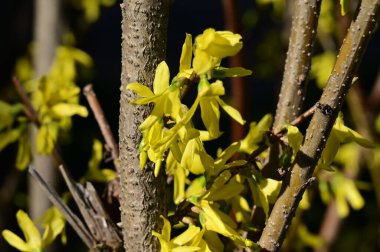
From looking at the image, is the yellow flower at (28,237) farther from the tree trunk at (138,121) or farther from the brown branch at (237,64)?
the brown branch at (237,64)

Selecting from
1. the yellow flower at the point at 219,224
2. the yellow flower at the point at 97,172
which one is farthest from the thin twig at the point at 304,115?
the yellow flower at the point at 97,172

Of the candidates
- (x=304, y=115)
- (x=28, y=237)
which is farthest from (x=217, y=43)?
(x=28, y=237)

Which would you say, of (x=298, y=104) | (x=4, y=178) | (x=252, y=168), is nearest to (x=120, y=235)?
(x=252, y=168)

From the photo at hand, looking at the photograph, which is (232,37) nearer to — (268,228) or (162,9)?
Answer: (162,9)

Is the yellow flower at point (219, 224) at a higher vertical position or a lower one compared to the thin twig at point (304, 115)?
lower

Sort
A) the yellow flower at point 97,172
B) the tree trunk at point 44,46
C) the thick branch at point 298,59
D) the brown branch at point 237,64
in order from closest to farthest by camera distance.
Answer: the thick branch at point 298,59 → the yellow flower at point 97,172 → the brown branch at point 237,64 → the tree trunk at point 44,46

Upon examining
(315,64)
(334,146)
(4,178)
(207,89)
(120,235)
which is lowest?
(4,178)
